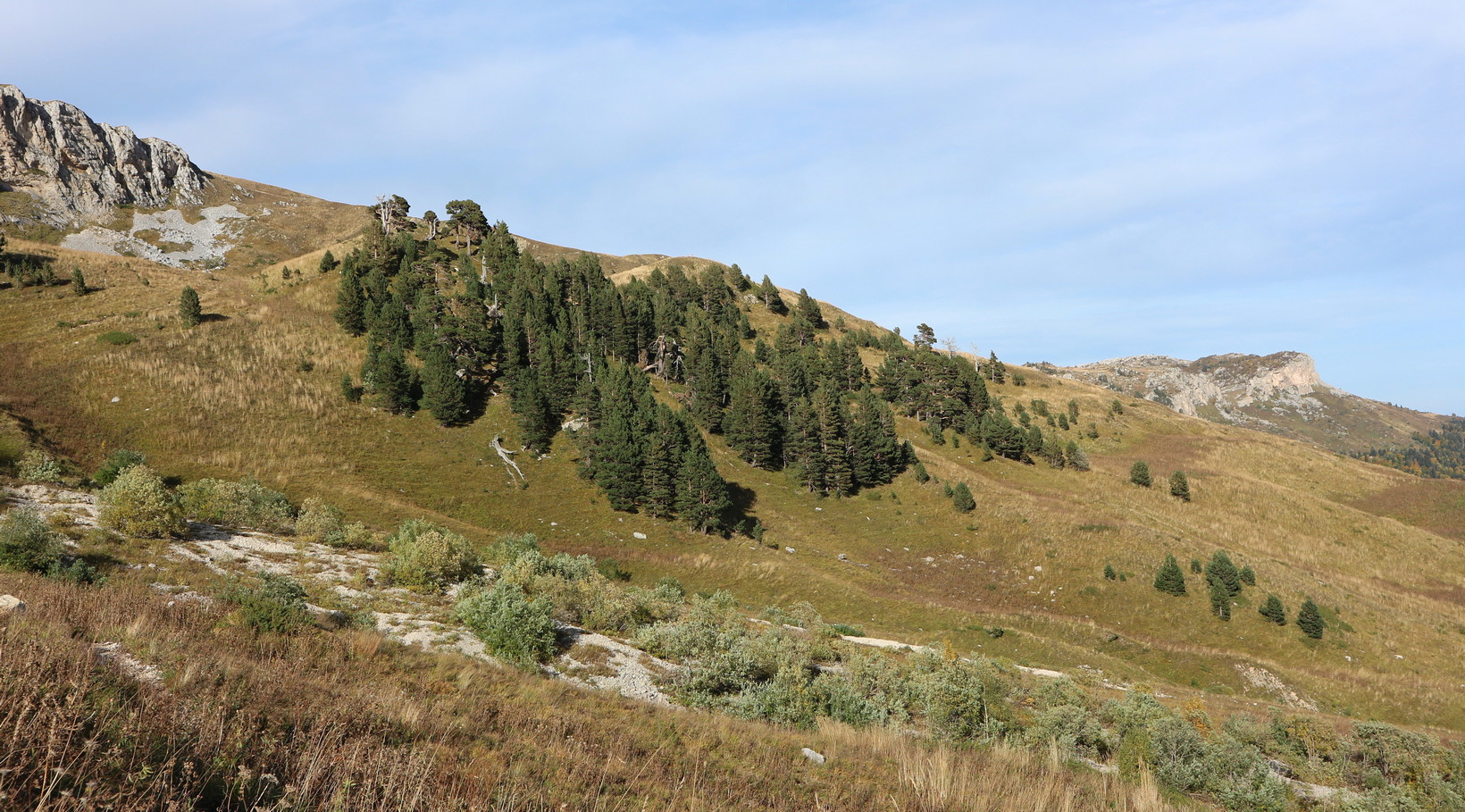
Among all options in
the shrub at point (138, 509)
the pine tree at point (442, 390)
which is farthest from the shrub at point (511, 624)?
the pine tree at point (442, 390)

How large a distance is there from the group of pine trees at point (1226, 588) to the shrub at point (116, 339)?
7629cm

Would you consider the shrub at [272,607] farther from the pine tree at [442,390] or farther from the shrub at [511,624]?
the pine tree at [442,390]

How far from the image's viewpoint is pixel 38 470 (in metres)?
23.0

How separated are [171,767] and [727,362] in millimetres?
72835

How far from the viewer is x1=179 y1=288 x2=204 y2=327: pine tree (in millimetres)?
51344

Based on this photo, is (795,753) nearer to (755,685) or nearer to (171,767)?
(755,685)

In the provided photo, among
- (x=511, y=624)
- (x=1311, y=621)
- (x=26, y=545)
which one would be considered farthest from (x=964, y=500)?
(x=26, y=545)

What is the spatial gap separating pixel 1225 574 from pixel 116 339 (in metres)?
83.8

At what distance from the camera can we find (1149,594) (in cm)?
3981

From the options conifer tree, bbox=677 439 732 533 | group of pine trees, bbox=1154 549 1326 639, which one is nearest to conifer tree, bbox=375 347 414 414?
conifer tree, bbox=677 439 732 533

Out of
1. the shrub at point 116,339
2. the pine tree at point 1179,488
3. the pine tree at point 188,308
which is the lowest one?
the pine tree at point 1179,488

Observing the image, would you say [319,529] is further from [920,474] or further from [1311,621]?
[1311,621]

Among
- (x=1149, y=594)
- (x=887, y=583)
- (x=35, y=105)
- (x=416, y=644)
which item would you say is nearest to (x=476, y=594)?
(x=416, y=644)

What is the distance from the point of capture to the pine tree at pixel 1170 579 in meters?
39.6
